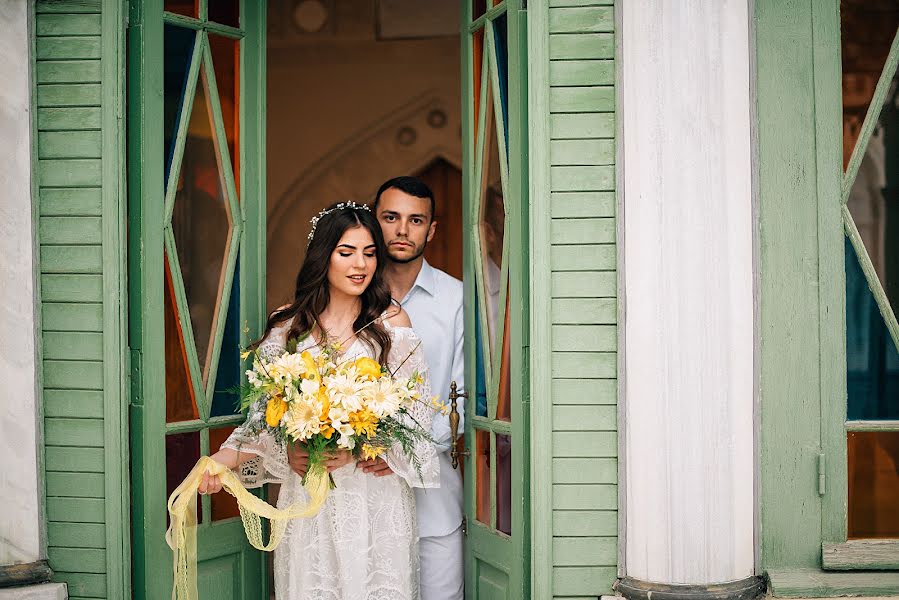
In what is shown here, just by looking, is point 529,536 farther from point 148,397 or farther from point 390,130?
point 390,130

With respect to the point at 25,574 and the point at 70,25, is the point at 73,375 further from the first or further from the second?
the point at 70,25

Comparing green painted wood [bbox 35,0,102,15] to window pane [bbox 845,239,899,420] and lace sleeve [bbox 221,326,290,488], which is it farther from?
window pane [bbox 845,239,899,420]

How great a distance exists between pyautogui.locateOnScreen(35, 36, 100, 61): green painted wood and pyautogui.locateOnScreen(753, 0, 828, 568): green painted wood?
266cm

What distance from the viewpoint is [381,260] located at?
169 inches

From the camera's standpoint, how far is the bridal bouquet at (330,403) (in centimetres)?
364

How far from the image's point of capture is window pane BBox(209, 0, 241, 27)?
4348 mm

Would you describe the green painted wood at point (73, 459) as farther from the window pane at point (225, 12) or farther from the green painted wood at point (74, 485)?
the window pane at point (225, 12)

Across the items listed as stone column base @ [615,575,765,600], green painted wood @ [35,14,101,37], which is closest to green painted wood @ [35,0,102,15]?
green painted wood @ [35,14,101,37]

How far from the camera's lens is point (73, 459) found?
3.98m

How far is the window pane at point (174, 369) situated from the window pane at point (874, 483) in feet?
8.96

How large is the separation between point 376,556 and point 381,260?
1.25 metres

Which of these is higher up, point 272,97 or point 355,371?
point 272,97

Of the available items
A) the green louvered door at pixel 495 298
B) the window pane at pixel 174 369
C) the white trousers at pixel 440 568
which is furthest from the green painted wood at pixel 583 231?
the window pane at pixel 174 369

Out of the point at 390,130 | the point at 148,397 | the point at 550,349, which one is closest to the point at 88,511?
the point at 148,397
